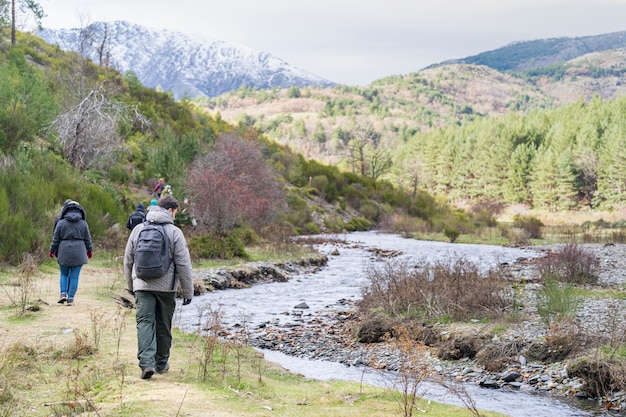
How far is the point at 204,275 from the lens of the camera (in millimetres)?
16469

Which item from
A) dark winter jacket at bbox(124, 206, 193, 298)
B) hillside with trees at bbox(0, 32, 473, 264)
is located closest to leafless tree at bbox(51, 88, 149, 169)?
hillside with trees at bbox(0, 32, 473, 264)

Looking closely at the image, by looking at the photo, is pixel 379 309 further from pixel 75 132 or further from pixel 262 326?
pixel 75 132

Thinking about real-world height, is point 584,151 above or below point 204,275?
above

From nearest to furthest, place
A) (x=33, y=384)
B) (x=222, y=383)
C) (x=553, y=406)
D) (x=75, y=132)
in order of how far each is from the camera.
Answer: (x=33, y=384)
(x=222, y=383)
(x=553, y=406)
(x=75, y=132)

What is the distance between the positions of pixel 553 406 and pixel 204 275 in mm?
11109

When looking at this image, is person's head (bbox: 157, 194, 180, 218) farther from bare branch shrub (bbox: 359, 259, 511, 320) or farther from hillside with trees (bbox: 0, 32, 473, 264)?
bare branch shrub (bbox: 359, 259, 511, 320)

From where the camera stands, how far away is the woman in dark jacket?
34.3 ft

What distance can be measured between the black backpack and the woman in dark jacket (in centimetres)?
484

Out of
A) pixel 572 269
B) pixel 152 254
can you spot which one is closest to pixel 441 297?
pixel 572 269

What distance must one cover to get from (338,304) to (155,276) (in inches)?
335

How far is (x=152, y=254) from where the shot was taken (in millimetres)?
6129

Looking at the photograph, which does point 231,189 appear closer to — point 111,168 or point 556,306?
point 111,168

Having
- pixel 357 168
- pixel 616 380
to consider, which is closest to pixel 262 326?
pixel 616 380

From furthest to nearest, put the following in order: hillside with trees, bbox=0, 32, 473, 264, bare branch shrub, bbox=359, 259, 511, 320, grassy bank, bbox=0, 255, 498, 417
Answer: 1. hillside with trees, bbox=0, 32, 473, 264
2. bare branch shrub, bbox=359, 259, 511, 320
3. grassy bank, bbox=0, 255, 498, 417
